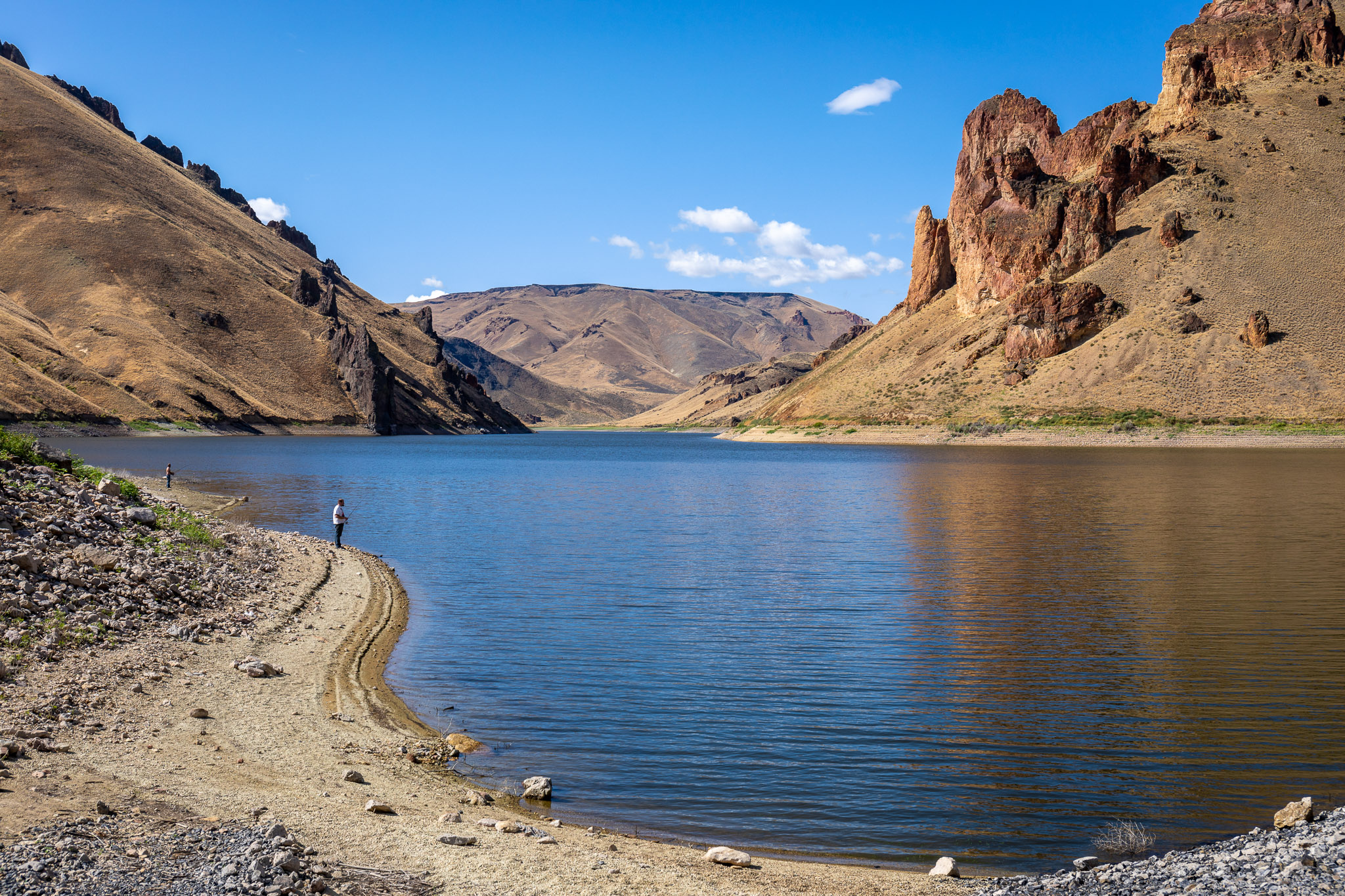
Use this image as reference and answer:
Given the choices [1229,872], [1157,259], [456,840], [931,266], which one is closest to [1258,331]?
[1157,259]

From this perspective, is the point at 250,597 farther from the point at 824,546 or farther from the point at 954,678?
the point at 824,546

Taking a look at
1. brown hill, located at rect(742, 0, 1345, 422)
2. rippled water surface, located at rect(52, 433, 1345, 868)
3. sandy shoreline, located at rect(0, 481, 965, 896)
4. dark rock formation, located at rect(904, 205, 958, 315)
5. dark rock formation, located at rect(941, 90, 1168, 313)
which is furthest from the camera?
dark rock formation, located at rect(904, 205, 958, 315)

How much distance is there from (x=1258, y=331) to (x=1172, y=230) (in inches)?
985

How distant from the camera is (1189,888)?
28.2 feet

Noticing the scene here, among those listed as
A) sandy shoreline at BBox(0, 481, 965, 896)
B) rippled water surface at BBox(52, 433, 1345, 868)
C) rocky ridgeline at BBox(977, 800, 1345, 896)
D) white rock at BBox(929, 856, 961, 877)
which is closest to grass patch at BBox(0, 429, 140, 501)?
rippled water surface at BBox(52, 433, 1345, 868)

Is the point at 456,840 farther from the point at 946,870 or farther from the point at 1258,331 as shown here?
the point at 1258,331

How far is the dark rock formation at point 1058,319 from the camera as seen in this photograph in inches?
5064

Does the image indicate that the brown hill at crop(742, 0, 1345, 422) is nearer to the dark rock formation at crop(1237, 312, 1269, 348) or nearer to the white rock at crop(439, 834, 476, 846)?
the dark rock formation at crop(1237, 312, 1269, 348)

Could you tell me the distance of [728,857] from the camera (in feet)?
34.3

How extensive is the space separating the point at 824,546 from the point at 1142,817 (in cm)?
2514

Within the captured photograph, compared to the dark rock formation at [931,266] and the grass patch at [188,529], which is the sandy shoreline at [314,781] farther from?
the dark rock formation at [931,266]

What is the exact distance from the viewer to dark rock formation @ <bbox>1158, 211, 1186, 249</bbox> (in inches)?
5143

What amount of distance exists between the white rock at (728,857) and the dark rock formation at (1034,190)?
146 m

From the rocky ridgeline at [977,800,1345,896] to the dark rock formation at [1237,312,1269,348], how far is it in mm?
121441
